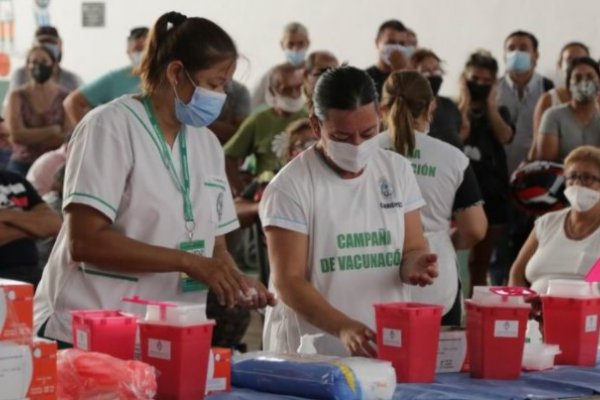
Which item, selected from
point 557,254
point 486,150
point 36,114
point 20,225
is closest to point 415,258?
point 557,254

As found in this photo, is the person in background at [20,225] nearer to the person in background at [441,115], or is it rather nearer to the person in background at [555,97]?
the person in background at [441,115]

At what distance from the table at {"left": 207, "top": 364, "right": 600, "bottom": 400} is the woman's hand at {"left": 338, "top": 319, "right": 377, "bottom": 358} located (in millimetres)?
129

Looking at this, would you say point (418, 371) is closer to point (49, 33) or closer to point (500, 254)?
point (500, 254)

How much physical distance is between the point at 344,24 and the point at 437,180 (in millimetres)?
5198

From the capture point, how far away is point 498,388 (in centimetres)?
295

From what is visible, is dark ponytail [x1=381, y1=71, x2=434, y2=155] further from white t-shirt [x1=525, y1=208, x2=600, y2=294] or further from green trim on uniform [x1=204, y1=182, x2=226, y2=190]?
green trim on uniform [x1=204, y1=182, x2=226, y2=190]

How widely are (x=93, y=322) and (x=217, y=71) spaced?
694 millimetres

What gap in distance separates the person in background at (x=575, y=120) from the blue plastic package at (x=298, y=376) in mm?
4191

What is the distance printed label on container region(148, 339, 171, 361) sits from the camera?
2582 millimetres

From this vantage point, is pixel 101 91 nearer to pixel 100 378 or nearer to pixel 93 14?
pixel 93 14

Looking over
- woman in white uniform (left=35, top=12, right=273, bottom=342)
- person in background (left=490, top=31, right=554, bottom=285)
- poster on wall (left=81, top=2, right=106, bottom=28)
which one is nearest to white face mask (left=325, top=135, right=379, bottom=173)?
woman in white uniform (left=35, top=12, right=273, bottom=342)

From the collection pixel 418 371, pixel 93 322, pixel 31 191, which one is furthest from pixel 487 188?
pixel 93 322

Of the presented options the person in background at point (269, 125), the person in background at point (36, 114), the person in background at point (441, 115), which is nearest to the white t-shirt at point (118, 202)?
the person in background at point (441, 115)

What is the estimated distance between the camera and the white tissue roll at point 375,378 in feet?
8.98
